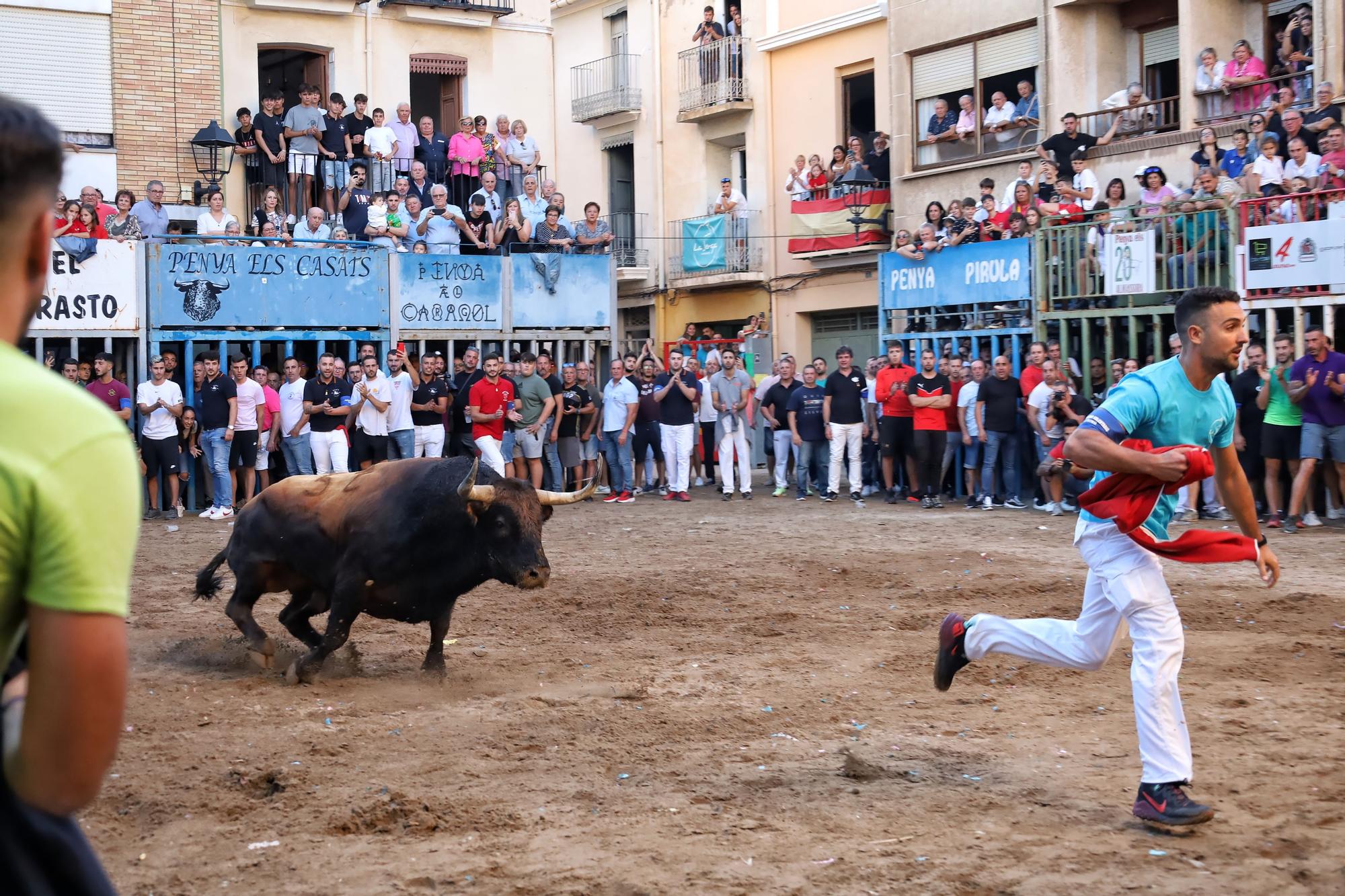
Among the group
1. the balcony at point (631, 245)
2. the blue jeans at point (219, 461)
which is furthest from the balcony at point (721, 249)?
the blue jeans at point (219, 461)

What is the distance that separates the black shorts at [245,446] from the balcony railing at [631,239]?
15592mm

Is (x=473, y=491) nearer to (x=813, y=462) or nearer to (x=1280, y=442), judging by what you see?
(x=1280, y=442)

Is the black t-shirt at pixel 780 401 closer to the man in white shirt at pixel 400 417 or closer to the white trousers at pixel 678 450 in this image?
the white trousers at pixel 678 450

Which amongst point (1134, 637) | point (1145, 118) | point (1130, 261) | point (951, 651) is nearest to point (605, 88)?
point (1145, 118)

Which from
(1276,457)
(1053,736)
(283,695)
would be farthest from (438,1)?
(1053,736)

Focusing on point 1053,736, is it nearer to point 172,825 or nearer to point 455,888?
point 455,888

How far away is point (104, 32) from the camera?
2320 cm

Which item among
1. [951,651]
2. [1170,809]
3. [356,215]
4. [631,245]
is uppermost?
[631,245]

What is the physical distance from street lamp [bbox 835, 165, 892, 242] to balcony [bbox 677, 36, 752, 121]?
16.4ft

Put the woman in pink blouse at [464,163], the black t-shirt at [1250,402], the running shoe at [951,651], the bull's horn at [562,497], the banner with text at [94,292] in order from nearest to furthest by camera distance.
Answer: the running shoe at [951,651] < the bull's horn at [562,497] < the black t-shirt at [1250,402] < the banner with text at [94,292] < the woman in pink blouse at [464,163]

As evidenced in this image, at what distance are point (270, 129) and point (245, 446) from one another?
7.08 m

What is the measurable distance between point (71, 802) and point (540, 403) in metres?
17.3

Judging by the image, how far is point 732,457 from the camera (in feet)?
64.5

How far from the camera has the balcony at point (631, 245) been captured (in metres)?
32.5
